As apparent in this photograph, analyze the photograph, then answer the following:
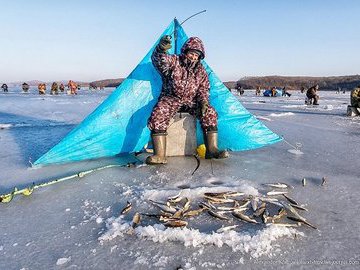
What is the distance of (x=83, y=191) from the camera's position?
333 centimetres

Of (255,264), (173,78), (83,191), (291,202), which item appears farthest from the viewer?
(173,78)

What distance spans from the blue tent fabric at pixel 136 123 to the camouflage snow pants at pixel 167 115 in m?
0.47

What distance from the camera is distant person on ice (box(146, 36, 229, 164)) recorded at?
4441 millimetres

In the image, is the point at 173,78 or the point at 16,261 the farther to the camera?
the point at 173,78

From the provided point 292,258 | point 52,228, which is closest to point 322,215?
point 292,258

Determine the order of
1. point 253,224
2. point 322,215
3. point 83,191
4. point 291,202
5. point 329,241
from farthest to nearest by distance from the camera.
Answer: point 83,191, point 291,202, point 322,215, point 253,224, point 329,241

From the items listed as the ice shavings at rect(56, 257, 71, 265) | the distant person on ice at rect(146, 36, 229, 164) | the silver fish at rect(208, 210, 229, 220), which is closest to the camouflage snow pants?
the distant person on ice at rect(146, 36, 229, 164)

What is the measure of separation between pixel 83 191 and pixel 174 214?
1.25 m

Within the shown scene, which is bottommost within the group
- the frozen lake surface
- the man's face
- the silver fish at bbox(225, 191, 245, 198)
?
the frozen lake surface

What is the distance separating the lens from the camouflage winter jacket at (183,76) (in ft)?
14.7

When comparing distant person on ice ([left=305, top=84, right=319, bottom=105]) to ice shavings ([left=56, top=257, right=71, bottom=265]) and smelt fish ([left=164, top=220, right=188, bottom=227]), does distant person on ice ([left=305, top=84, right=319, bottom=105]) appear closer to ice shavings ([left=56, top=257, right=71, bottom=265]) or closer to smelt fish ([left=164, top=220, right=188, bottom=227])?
smelt fish ([left=164, top=220, right=188, bottom=227])

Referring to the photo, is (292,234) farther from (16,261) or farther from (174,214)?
(16,261)

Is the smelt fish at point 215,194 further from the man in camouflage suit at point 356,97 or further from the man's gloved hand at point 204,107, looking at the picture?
the man in camouflage suit at point 356,97

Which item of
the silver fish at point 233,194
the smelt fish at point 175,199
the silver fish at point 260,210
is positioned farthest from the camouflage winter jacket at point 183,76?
the silver fish at point 260,210
